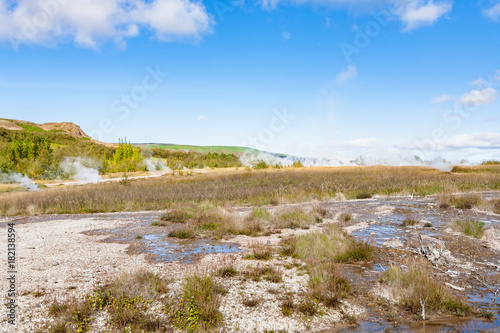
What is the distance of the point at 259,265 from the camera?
25.1 feet

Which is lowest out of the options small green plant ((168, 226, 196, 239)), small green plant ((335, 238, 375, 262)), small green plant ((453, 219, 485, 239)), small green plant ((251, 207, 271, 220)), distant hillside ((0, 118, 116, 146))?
small green plant ((168, 226, 196, 239))

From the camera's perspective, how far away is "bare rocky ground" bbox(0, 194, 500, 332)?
524cm

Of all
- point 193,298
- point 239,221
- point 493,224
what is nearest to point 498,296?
point 193,298

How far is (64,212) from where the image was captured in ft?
58.5

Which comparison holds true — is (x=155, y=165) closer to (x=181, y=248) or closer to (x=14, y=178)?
(x=14, y=178)

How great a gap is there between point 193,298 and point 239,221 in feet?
22.9

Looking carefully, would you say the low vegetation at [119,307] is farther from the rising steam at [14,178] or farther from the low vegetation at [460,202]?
the rising steam at [14,178]

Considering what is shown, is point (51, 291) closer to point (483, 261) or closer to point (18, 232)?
point (18, 232)

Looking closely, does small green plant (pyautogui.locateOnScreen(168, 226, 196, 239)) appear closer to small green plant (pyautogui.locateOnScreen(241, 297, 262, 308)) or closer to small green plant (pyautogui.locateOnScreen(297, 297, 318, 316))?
small green plant (pyautogui.locateOnScreen(241, 297, 262, 308))

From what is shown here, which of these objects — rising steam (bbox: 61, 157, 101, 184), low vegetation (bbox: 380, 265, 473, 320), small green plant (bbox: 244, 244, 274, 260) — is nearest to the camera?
low vegetation (bbox: 380, 265, 473, 320)

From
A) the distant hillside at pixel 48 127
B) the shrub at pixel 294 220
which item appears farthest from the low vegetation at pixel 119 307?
the distant hillside at pixel 48 127

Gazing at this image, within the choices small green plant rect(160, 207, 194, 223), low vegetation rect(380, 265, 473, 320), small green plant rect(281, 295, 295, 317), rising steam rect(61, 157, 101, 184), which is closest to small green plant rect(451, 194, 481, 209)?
low vegetation rect(380, 265, 473, 320)

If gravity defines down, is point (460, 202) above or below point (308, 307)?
above

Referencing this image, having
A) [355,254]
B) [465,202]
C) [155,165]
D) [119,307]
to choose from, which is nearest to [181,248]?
[119,307]
